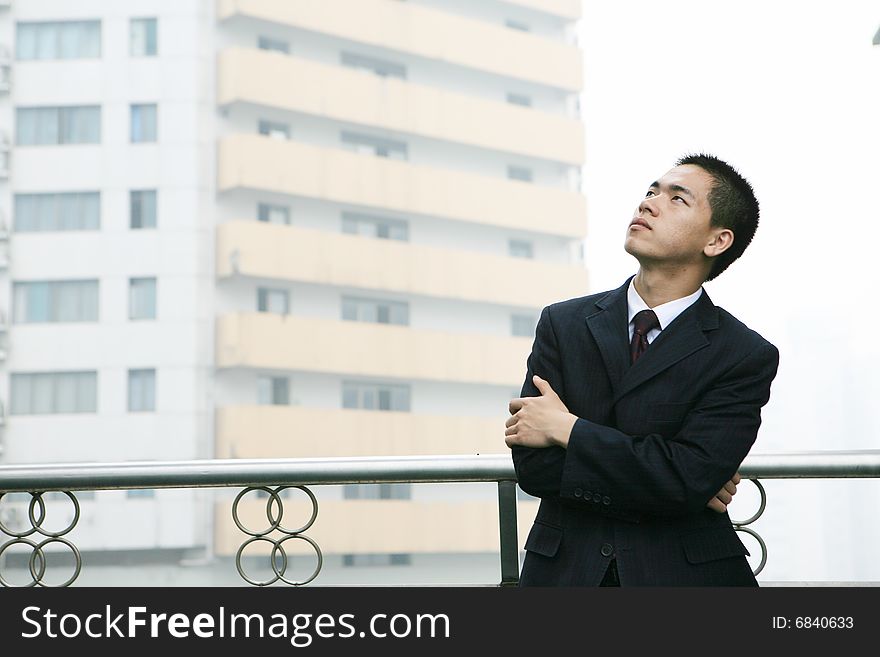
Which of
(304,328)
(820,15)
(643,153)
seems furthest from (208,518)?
(820,15)

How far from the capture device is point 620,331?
1390 millimetres

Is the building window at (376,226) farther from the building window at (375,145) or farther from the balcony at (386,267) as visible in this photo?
the building window at (375,145)

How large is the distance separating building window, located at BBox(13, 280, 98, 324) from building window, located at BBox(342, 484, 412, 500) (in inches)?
249

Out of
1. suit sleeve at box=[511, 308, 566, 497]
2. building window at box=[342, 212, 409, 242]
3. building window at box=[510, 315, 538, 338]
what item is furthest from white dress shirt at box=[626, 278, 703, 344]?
building window at box=[510, 315, 538, 338]

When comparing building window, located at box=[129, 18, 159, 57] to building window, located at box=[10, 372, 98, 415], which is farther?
building window, located at box=[129, 18, 159, 57]

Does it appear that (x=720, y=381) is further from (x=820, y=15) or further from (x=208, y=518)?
(x=820, y=15)

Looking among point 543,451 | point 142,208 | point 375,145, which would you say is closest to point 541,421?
point 543,451

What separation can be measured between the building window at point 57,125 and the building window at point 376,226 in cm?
553

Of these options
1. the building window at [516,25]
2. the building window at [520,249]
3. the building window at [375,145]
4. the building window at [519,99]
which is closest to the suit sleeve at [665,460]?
the building window at [375,145]

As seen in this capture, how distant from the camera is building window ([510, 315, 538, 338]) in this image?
27.0m

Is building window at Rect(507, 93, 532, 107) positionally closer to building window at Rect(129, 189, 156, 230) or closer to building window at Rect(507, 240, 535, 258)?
building window at Rect(507, 240, 535, 258)

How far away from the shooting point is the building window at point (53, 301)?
22797 mm

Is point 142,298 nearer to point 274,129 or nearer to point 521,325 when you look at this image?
point 274,129

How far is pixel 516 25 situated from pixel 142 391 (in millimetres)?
12555
